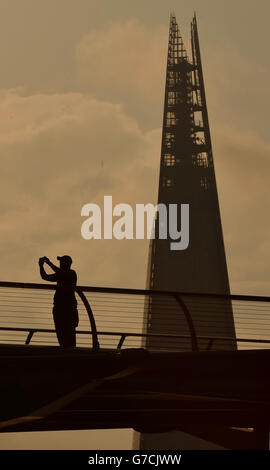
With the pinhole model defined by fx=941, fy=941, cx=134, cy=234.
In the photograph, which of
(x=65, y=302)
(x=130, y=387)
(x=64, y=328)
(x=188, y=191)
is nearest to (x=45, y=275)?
(x=65, y=302)

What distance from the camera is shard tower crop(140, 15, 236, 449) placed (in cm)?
10638

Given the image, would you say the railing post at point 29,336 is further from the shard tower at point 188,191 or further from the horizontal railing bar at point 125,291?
the shard tower at point 188,191

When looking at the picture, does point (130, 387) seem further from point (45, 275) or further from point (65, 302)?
point (45, 275)

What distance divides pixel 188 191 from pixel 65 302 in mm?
99418

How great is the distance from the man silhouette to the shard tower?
91.9 meters

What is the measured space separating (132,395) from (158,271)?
3766 inches

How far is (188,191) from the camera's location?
363 ft

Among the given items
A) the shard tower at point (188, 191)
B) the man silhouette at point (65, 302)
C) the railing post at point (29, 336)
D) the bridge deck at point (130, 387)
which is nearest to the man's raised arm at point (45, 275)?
the man silhouette at point (65, 302)

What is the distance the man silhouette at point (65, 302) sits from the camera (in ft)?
37.3

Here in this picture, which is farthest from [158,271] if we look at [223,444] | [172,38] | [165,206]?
[223,444]

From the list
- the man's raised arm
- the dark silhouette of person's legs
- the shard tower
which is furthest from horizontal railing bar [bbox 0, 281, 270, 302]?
the shard tower

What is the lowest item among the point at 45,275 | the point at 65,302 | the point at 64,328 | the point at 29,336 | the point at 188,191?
the point at 64,328

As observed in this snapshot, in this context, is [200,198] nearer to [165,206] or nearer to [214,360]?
[165,206]

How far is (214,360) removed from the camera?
9.84 m
